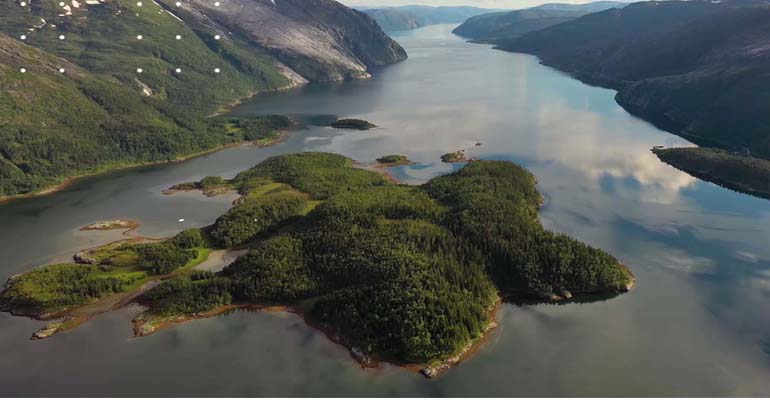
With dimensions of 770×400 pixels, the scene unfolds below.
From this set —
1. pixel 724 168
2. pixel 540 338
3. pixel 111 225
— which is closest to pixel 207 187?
pixel 111 225

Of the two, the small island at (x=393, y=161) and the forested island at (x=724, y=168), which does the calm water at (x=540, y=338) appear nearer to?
the forested island at (x=724, y=168)

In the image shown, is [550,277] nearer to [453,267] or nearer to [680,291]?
[453,267]

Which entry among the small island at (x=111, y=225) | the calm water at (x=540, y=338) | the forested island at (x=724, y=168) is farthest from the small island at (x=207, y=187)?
the forested island at (x=724, y=168)

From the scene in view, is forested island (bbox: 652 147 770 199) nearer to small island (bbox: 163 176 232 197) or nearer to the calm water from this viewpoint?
the calm water

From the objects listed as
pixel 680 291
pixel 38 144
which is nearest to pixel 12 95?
pixel 38 144

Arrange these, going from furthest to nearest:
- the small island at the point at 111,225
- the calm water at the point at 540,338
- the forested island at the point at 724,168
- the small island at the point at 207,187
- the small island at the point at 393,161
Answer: the small island at the point at 393,161 → the forested island at the point at 724,168 → the small island at the point at 207,187 → the small island at the point at 111,225 → the calm water at the point at 540,338

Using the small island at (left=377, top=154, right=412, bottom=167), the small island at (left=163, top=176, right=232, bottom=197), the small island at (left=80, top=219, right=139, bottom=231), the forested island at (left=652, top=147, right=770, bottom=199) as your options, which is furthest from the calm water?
the small island at (left=377, top=154, right=412, bottom=167)
